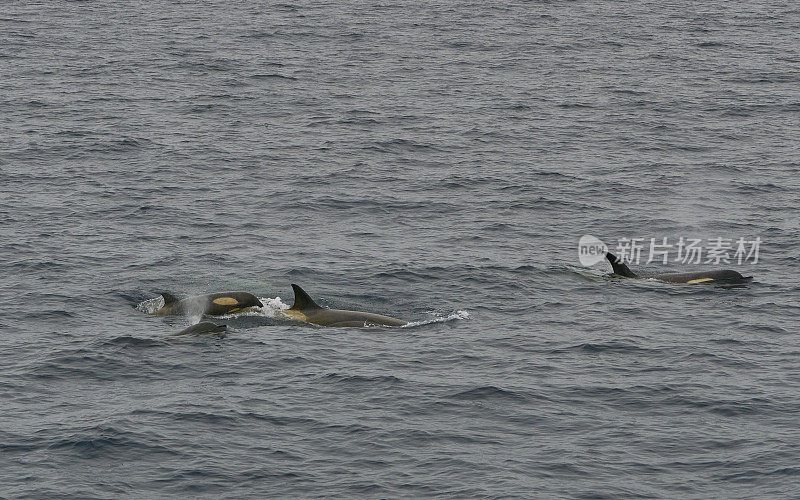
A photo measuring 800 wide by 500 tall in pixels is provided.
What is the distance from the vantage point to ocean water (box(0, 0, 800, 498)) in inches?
979

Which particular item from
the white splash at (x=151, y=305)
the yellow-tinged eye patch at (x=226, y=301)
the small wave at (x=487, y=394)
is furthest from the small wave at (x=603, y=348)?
the white splash at (x=151, y=305)

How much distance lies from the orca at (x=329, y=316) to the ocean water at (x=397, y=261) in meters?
0.50

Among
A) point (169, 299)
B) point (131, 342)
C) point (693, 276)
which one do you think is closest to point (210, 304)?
point (169, 299)

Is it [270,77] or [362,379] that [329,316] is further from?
[270,77]

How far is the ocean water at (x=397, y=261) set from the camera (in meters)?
24.9

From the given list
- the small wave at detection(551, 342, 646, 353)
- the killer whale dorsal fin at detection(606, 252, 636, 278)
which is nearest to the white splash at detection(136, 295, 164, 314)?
the small wave at detection(551, 342, 646, 353)

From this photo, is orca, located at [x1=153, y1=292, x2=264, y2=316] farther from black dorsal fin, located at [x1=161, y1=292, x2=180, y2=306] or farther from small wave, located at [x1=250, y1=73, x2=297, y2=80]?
small wave, located at [x1=250, y1=73, x2=297, y2=80]

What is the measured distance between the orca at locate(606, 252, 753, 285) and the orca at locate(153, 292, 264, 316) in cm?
1156

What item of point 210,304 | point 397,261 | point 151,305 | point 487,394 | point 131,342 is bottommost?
point 487,394

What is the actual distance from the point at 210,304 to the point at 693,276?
15.1m

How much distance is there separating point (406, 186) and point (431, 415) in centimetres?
2297

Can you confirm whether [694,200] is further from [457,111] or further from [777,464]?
[777,464]

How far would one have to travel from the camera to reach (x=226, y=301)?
112 feet

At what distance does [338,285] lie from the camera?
36969 mm
